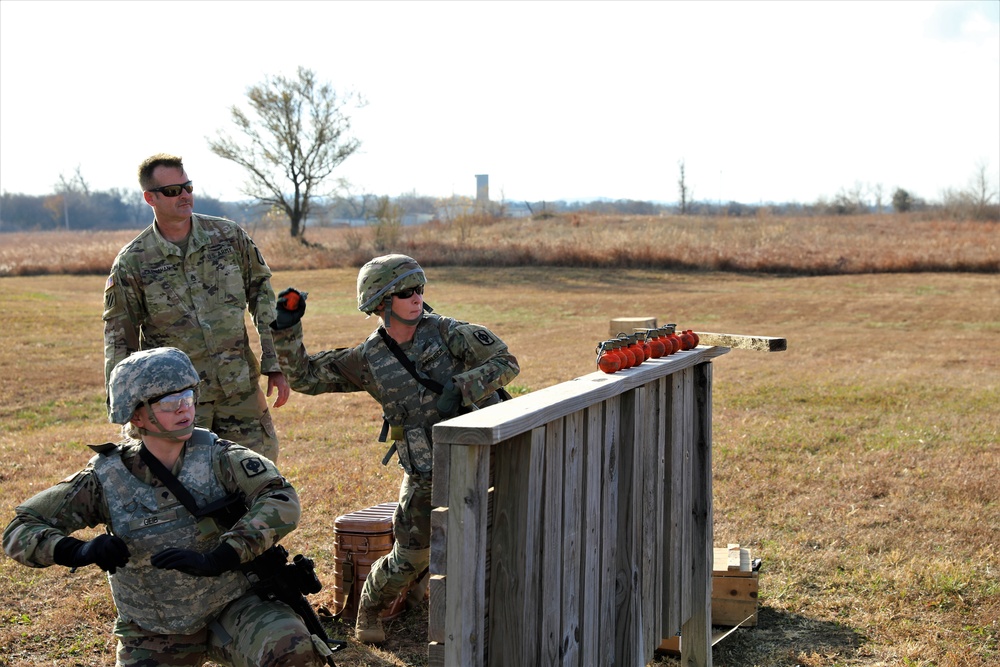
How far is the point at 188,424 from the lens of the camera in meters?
3.73

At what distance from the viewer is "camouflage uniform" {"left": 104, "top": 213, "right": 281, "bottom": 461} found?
5266mm

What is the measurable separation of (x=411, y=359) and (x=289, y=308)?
0.64 m

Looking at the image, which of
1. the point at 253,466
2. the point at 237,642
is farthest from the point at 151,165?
the point at 237,642

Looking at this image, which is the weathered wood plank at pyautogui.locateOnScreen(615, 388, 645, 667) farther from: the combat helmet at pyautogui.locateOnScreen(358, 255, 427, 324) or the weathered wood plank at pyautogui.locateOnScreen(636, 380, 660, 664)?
the combat helmet at pyautogui.locateOnScreen(358, 255, 427, 324)

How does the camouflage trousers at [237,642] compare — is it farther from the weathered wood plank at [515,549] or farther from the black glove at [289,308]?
the black glove at [289,308]

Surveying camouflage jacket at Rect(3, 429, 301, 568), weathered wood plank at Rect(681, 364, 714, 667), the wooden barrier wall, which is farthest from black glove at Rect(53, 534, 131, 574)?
weathered wood plank at Rect(681, 364, 714, 667)

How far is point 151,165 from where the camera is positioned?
5152 millimetres

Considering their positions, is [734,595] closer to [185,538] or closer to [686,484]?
[686,484]

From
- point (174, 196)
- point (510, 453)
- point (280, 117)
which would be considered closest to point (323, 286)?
point (280, 117)

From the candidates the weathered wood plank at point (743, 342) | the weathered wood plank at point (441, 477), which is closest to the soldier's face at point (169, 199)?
the weathered wood plank at point (743, 342)

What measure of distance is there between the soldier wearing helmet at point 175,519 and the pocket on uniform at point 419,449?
1.28 meters

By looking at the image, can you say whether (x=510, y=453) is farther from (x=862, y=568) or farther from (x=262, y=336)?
(x=862, y=568)

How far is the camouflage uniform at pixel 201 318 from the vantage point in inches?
207

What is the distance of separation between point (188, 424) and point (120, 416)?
24 cm
